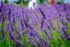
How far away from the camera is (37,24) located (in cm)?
303

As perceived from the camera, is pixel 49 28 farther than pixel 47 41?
Yes

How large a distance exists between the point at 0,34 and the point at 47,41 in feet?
1.89

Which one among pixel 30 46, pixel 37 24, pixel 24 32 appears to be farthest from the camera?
pixel 37 24

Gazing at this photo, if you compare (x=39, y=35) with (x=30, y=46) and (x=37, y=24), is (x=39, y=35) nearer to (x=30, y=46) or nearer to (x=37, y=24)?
(x=30, y=46)

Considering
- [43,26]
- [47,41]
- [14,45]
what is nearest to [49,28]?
[43,26]

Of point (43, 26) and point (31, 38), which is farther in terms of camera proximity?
point (43, 26)

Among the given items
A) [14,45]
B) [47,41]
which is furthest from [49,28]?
[14,45]

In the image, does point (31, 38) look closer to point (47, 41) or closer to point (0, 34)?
point (47, 41)

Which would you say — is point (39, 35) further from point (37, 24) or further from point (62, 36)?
point (37, 24)

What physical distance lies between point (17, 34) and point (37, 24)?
1.75 ft

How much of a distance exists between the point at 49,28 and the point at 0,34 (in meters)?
0.53

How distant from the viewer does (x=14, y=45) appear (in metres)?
2.43

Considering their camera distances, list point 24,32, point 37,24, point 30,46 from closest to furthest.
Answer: point 30,46 → point 24,32 → point 37,24

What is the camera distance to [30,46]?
2428 millimetres
